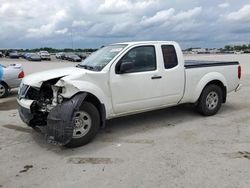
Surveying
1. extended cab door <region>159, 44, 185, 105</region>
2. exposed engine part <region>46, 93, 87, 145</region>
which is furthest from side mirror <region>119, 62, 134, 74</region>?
exposed engine part <region>46, 93, 87, 145</region>

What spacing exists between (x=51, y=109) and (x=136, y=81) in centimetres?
172

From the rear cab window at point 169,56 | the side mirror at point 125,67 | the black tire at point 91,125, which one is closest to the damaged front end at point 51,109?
the black tire at point 91,125

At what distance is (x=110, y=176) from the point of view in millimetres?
3963

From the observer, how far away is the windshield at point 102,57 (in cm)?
571

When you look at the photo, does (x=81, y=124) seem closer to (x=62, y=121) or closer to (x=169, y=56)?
(x=62, y=121)

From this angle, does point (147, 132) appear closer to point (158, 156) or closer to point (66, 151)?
point (158, 156)

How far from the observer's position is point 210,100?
706 centimetres

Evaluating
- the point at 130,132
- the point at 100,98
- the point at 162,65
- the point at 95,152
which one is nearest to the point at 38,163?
the point at 95,152

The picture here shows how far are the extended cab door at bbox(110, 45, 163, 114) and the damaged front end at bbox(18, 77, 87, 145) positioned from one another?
80 cm

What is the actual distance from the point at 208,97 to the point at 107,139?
2.85 metres

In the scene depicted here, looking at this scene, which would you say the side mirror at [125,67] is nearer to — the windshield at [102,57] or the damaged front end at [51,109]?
the windshield at [102,57]

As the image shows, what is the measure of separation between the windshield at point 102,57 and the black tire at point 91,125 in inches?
32.0

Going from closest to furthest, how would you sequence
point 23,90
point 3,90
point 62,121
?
→ 1. point 62,121
2. point 23,90
3. point 3,90

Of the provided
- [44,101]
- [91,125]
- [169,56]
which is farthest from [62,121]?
[169,56]
